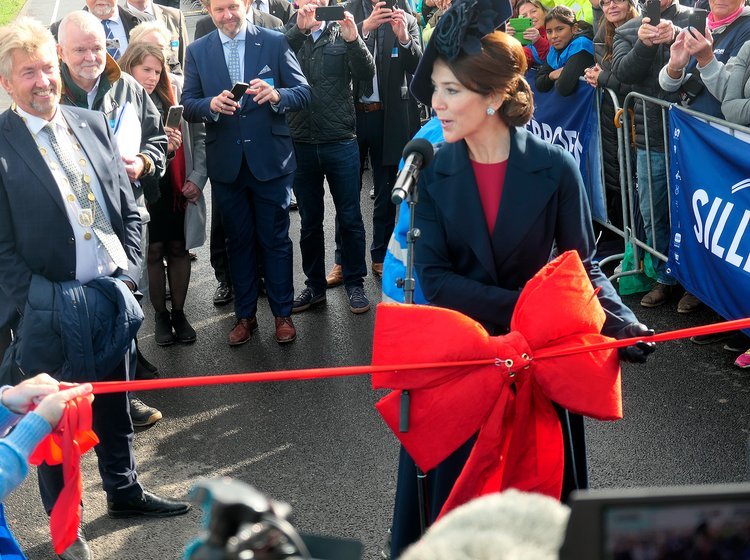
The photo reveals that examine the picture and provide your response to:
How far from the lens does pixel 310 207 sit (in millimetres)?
7160

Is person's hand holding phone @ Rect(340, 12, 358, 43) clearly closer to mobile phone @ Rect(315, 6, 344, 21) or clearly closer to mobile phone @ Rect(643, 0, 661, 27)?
mobile phone @ Rect(315, 6, 344, 21)

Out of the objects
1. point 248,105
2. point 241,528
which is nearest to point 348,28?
point 248,105

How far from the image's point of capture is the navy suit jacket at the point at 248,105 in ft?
20.9

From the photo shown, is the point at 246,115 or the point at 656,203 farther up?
the point at 246,115

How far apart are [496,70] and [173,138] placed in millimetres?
3316

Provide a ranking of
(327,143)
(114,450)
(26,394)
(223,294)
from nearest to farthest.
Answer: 1. (26,394)
2. (114,450)
3. (327,143)
4. (223,294)

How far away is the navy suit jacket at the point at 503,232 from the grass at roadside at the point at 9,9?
80.2 ft

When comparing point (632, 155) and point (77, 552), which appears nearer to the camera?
point (77, 552)

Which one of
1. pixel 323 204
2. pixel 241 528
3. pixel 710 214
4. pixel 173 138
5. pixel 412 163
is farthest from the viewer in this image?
pixel 323 204

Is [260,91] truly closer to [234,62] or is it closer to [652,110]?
[234,62]

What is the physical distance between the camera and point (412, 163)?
130 inches

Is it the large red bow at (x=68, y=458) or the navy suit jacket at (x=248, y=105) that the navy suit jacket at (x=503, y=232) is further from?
the navy suit jacket at (x=248, y=105)

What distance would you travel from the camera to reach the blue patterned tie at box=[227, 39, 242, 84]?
638 cm

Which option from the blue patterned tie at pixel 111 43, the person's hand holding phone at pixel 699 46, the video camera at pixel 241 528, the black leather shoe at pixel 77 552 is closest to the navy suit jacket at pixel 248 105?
the blue patterned tie at pixel 111 43
